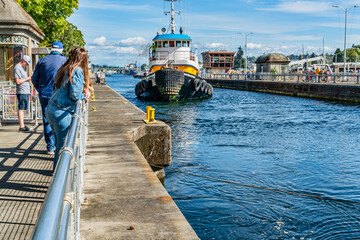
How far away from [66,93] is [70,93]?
0.12 m

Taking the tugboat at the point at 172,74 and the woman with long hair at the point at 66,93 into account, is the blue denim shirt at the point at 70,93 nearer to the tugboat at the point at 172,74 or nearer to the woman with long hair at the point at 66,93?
the woman with long hair at the point at 66,93

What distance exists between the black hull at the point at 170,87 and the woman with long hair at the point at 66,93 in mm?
28608

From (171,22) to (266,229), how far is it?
138 ft

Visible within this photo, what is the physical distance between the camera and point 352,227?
667 cm

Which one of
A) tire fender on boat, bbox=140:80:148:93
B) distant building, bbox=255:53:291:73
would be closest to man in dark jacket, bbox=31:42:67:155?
tire fender on boat, bbox=140:80:148:93

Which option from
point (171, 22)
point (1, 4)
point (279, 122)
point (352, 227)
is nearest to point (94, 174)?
point (352, 227)

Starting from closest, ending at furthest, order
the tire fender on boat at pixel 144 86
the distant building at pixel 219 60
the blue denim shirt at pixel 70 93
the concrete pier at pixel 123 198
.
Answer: the concrete pier at pixel 123 198 → the blue denim shirt at pixel 70 93 → the tire fender on boat at pixel 144 86 → the distant building at pixel 219 60

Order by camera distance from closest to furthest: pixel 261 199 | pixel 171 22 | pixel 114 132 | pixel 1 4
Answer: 1. pixel 261 199
2. pixel 114 132
3. pixel 1 4
4. pixel 171 22

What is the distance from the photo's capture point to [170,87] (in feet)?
111

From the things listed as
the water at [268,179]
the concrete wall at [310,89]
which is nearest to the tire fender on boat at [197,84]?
the concrete wall at [310,89]

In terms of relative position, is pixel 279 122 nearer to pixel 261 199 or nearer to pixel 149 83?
pixel 261 199

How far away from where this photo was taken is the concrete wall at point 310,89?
3208cm

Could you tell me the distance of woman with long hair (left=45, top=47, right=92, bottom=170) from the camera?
16.1 ft

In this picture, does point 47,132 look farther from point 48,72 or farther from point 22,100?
point 22,100
